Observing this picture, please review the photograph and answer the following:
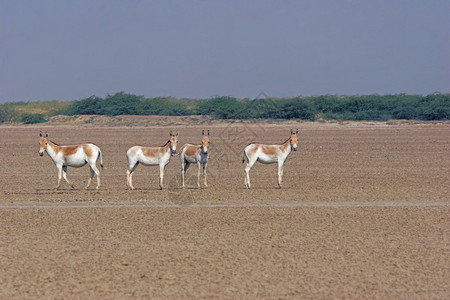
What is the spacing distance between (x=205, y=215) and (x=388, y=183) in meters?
8.54

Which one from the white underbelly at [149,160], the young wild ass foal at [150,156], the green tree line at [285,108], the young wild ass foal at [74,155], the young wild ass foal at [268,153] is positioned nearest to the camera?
the young wild ass foal at [74,155]

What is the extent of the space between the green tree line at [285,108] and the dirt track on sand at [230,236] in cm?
5124

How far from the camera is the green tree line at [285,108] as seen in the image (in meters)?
79.8

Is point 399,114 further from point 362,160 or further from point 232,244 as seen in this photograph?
point 232,244

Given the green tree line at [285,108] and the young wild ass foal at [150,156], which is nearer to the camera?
the young wild ass foal at [150,156]

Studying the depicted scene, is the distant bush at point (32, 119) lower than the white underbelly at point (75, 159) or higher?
lower

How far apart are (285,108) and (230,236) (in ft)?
219

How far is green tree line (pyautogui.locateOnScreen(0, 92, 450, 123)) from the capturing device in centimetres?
7981

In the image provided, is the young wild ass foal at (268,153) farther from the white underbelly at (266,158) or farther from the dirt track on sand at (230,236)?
the dirt track on sand at (230,236)

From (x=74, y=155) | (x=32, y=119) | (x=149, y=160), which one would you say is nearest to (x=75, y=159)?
(x=74, y=155)

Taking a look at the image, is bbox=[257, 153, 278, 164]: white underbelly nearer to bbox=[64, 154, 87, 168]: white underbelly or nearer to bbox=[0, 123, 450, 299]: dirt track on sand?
bbox=[0, 123, 450, 299]: dirt track on sand

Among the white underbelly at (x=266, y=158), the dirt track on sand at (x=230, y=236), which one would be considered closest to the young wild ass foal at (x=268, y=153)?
the white underbelly at (x=266, y=158)

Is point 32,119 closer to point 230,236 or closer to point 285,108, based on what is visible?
point 285,108

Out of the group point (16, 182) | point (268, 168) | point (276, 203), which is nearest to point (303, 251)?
point (276, 203)
